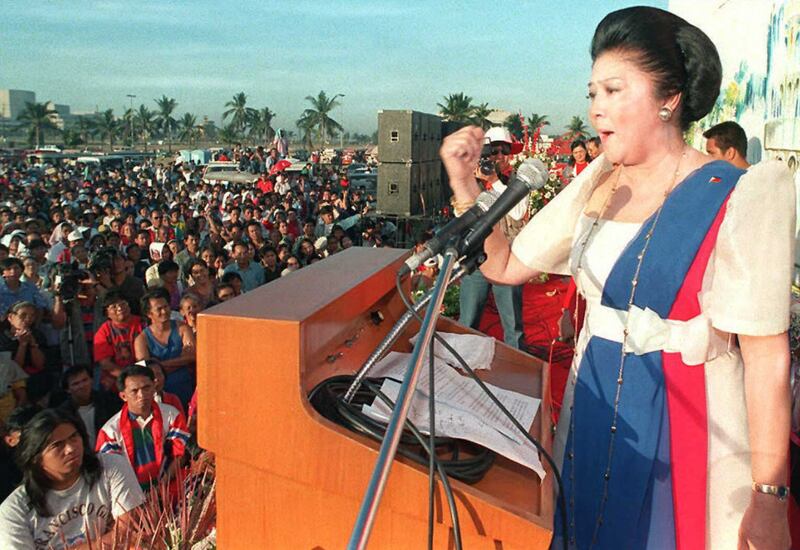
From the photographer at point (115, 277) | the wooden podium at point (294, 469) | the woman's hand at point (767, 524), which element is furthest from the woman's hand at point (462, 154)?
the photographer at point (115, 277)

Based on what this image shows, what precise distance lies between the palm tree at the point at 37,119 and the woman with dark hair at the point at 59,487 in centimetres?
Answer: 7009

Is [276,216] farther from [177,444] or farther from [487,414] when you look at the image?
[487,414]

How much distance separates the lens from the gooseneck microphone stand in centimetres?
72

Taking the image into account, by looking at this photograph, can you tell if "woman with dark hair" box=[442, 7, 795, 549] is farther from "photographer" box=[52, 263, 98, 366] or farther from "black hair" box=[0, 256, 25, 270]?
"black hair" box=[0, 256, 25, 270]

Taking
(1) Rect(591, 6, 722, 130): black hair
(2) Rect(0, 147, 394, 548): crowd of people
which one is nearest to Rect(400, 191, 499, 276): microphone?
(1) Rect(591, 6, 722, 130): black hair

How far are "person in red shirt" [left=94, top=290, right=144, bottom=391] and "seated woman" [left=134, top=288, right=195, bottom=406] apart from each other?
112mm

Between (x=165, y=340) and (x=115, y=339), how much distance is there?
382mm

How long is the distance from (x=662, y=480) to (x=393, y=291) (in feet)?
2.90

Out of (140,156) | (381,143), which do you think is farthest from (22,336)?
(140,156)

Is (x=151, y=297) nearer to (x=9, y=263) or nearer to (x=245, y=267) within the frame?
(x=9, y=263)

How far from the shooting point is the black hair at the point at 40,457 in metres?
2.61

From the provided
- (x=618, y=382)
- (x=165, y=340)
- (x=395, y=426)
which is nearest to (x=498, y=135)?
(x=165, y=340)

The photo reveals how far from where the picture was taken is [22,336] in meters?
4.97

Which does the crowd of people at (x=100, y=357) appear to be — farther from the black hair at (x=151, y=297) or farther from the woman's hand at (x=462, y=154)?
the woman's hand at (x=462, y=154)
